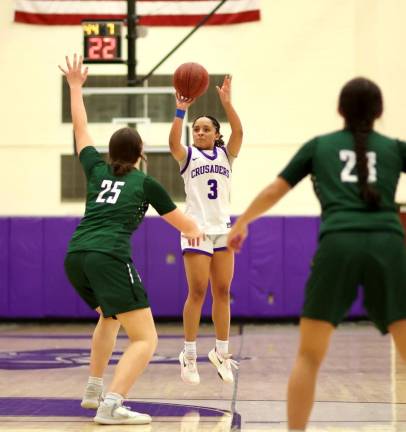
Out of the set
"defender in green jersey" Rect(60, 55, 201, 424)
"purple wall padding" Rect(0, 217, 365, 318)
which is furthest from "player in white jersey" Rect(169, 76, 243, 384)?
"purple wall padding" Rect(0, 217, 365, 318)

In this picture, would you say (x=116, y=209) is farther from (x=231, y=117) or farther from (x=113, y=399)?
(x=231, y=117)

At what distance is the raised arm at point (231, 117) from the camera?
21.6ft

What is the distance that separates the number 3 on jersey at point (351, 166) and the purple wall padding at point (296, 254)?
10655 mm

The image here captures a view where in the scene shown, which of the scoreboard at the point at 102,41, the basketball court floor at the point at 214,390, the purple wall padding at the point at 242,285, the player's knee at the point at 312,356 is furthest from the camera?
the purple wall padding at the point at 242,285

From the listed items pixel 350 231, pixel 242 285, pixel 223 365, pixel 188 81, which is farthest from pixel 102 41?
pixel 350 231

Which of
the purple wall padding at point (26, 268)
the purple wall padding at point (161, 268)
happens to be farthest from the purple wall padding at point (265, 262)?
the purple wall padding at point (26, 268)

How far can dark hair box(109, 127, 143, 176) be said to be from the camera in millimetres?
5188

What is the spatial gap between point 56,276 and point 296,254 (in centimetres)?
398

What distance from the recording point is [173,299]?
14641 millimetres

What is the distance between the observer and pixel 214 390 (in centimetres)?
679

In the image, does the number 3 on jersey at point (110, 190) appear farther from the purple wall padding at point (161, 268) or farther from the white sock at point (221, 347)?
the purple wall padding at point (161, 268)

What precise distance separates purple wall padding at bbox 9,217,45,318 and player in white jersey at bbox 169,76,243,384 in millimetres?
8324

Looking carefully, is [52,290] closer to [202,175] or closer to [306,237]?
[306,237]

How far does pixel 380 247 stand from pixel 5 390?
3843 mm
